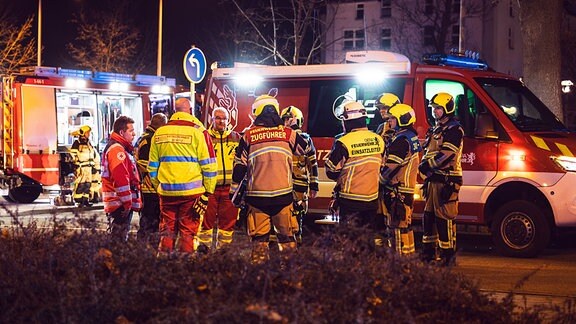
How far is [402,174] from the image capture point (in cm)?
899

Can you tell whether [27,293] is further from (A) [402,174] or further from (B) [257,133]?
(A) [402,174]

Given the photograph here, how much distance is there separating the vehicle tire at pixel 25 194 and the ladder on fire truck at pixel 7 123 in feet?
3.17

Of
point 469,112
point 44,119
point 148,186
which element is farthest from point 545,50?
point 44,119

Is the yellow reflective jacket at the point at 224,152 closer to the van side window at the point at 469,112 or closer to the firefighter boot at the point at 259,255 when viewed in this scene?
the van side window at the point at 469,112

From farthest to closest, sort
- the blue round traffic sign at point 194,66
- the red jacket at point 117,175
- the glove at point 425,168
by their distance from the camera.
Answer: the blue round traffic sign at point 194,66, the glove at point 425,168, the red jacket at point 117,175

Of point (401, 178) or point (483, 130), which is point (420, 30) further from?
point (401, 178)

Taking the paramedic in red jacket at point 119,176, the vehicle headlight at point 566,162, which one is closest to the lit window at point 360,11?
the vehicle headlight at point 566,162

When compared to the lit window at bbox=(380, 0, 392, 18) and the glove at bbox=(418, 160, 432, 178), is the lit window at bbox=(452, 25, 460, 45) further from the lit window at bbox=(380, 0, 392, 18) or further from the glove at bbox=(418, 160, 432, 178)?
the glove at bbox=(418, 160, 432, 178)

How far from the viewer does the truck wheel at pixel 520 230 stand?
1048cm

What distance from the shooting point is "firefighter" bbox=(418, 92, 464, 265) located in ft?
30.3

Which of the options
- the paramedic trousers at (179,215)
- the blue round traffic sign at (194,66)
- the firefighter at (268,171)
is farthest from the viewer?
the blue round traffic sign at (194,66)

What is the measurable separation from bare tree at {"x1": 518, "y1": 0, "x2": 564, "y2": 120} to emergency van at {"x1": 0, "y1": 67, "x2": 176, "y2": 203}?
973cm

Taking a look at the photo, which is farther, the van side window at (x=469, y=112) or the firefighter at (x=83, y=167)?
the firefighter at (x=83, y=167)

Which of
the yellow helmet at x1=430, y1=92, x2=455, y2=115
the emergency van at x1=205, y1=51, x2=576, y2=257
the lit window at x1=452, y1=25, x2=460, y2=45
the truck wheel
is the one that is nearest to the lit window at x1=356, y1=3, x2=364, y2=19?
the lit window at x1=452, y1=25, x2=460, y2=45
